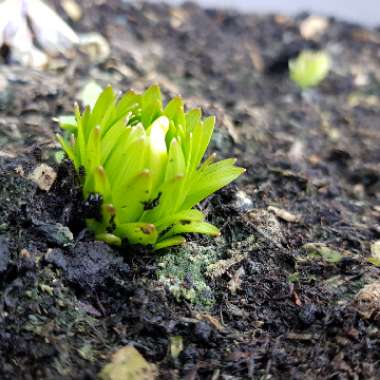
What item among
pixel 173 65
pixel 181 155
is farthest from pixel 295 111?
pixel 181 155

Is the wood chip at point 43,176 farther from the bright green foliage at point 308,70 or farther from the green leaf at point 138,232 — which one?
the bright green foliage at point 308,70

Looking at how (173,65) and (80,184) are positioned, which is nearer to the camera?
(80,184)

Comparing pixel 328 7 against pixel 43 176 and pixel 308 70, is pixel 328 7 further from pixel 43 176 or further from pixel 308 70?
pixel 43 176

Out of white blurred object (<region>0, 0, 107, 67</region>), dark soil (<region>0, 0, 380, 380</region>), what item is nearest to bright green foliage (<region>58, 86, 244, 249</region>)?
dark soil (<region>0, 0, 380, 380</region>)

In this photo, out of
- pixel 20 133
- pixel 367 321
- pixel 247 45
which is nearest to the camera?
pixel 367 321

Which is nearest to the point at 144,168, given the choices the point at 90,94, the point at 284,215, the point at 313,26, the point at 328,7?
the point at 284,215

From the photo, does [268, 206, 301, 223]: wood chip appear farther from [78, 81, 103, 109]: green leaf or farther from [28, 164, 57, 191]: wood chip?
[78, 81, 103, 109]: green leaf

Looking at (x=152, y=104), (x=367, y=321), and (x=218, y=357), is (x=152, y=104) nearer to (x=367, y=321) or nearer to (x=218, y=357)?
(x=218, y=357)
